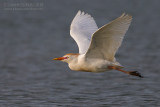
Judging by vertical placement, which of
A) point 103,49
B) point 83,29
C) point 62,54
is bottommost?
point 103,49

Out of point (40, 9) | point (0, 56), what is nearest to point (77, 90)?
point (0, 56)

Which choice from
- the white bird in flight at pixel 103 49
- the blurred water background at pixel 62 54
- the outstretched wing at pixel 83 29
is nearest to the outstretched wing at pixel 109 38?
the white bird in flight at pixel 103 49

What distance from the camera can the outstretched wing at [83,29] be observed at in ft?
33.7

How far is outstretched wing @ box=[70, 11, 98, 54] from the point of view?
1027cm

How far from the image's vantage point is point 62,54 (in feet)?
52.1

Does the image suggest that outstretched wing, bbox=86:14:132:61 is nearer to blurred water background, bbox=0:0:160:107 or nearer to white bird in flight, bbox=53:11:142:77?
white bird in flight, bbox=53:11:142:77

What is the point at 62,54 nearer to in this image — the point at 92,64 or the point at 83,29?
the point at 83,29

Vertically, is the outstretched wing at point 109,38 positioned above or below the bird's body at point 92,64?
above

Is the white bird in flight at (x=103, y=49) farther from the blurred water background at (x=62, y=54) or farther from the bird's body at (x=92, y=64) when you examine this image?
the blurred water background at (x=62, y=54)

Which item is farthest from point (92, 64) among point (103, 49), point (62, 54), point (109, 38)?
point (62, 54)

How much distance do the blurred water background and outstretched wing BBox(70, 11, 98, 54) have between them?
4.47 ft

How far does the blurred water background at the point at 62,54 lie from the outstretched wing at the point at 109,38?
1.30 m

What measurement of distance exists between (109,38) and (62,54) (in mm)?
7708

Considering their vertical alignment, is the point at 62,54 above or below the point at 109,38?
above
